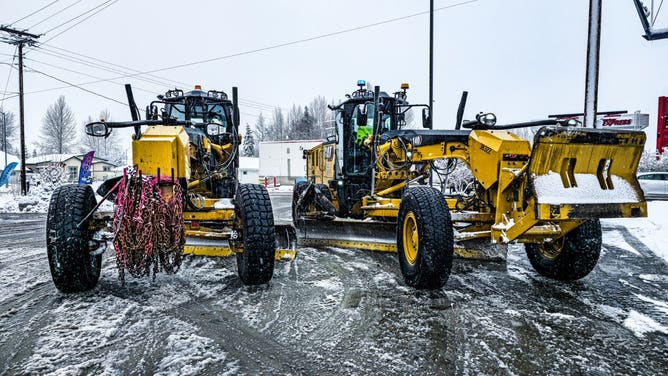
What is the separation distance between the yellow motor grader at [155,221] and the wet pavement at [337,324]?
0.36 metres

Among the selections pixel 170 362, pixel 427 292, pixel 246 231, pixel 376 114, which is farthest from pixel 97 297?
pixel 376 114

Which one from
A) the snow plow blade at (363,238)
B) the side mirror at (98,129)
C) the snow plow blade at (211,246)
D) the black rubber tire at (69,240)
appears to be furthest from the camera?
the snow plow blade at (363,238)

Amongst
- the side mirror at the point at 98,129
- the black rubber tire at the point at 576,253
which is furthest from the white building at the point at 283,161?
the black rubber tire at the point at 576,253

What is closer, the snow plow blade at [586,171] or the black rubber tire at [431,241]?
the snow plow blade at [586,171]

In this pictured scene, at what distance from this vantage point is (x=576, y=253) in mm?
5246

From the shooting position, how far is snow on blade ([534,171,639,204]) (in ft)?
13.8

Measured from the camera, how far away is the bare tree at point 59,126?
74000 mm

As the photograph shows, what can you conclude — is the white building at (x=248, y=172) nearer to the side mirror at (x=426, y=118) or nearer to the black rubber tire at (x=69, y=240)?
the side mirror at (x=426, y=118)

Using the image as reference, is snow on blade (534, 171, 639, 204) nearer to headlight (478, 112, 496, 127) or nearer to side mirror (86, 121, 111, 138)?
headlight (478, 112, 496, 127)

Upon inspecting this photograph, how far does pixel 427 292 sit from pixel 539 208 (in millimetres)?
1519

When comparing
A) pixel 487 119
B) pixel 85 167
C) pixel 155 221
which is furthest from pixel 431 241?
pixel 85 167

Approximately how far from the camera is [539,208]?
420cm

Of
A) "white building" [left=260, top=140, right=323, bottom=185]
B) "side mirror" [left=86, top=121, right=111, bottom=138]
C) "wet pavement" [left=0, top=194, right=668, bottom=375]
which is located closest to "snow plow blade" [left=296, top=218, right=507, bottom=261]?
"wet pavement" [left=0, top=194, right=668, bottom=375]

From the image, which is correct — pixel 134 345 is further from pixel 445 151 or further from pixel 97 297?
pixel 445 151
